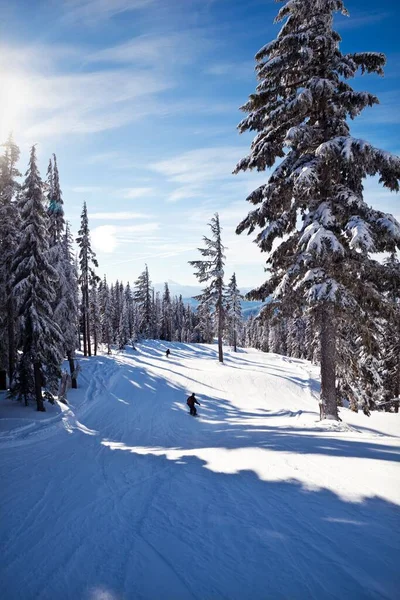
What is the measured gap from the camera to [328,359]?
1018 cm

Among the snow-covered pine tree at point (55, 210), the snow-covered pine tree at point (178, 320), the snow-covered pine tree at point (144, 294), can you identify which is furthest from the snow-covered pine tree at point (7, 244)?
the snow-covered pine tree at point (178, 320)

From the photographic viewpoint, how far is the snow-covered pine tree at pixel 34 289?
15489 mm

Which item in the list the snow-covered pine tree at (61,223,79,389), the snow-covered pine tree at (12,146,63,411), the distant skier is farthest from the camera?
the snow-covered pine tree at (61,223,79,389)

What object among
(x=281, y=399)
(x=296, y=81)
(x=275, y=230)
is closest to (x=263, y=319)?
(x=275, y=230)

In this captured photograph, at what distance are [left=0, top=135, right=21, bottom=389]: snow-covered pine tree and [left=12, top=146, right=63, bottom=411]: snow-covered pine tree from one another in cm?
486

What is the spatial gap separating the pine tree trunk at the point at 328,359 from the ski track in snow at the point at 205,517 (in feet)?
3.02

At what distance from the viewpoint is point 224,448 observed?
9.34m

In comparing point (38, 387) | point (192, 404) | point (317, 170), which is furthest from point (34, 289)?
point (317, 170)

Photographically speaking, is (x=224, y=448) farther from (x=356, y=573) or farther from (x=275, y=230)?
(x=275, y=230)

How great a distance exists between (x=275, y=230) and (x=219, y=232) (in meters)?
24.5

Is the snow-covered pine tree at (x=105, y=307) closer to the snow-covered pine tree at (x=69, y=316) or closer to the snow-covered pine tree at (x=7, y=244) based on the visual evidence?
the snow-covered pine tree at (x=69, y=316)

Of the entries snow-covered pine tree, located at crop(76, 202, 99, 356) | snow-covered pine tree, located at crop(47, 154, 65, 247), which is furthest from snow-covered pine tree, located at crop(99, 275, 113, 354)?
snow-covered pine tree, located at crop(47, 154, 65, 247)

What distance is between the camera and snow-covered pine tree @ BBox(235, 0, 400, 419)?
8883mm

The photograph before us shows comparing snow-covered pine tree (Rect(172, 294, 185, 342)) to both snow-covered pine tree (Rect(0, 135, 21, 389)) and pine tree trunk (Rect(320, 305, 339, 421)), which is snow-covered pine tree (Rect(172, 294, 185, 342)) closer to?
snow-covered pine tree (Rect(0, 135, 21, 389))
